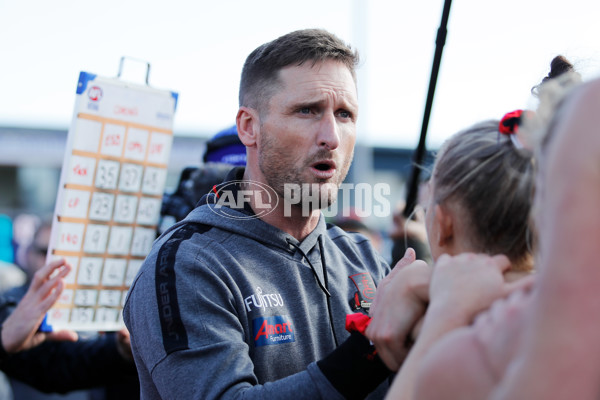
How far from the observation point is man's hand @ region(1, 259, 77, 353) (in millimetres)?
2539

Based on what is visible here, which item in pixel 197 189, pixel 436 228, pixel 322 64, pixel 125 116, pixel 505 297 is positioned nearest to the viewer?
pixel 505 297

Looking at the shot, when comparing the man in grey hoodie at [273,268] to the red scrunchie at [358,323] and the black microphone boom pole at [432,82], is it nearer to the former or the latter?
the red scrunchie at [358,323]

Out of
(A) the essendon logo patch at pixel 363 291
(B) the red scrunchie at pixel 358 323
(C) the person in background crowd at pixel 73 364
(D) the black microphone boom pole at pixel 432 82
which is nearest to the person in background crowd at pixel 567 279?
(B) the red scrunchie at pixel 358 323

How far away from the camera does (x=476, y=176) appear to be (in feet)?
4.39

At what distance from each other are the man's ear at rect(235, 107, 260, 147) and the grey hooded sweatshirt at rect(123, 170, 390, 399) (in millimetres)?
334

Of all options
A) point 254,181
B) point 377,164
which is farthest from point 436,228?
point 377,164

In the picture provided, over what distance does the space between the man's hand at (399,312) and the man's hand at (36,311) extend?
1.69m

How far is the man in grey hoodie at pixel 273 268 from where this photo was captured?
1.63 meters

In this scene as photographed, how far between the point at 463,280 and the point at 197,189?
208cm

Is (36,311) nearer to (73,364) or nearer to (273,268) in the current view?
(73,364)

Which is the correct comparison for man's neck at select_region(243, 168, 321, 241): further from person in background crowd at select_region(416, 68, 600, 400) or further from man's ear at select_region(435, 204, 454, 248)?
person in background crowd at select_region(416, 68, 600, 400)

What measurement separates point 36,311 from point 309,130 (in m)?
1.50

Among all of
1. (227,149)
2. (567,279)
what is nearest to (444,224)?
(567,279)

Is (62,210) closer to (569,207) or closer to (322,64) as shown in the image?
(322,64)
